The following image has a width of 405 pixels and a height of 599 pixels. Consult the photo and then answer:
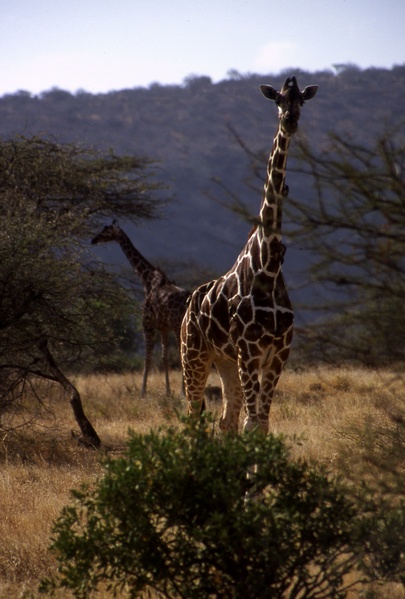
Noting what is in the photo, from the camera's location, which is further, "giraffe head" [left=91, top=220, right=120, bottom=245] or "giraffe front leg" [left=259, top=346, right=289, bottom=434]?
"giraffe head" [left=91, top=220, right=120, bottom=245]

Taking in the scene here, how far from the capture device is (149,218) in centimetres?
1521

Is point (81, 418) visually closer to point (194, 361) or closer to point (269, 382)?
point (194, 361)

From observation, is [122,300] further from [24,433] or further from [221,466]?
[221,466]

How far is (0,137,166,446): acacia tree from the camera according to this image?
9570 millimetres

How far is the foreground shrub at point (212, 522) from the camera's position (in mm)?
4406

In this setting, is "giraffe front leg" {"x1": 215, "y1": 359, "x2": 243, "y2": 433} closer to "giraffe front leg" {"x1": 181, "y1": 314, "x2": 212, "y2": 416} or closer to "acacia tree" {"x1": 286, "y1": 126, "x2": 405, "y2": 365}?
"giraffe front leg" {"x1": 181, "y1": 314, "x2": 212, "y2": 416}

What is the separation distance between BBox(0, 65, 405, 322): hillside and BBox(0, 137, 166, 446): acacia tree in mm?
36878

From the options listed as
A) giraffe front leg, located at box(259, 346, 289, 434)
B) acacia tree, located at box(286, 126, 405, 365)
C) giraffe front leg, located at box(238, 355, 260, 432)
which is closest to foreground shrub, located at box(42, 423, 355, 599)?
acacia tree, located at box(286, 126, 405, 365)

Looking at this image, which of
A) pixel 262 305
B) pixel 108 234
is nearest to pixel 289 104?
pixel 262 305

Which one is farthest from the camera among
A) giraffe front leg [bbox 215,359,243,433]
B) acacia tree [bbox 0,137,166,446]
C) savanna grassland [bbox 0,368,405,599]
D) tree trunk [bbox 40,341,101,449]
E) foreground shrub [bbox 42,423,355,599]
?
tree trunk [bbox 40,341,101,449]

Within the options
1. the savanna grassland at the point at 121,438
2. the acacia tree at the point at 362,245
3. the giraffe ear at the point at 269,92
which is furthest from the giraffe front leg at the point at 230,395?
the acacia tree at the point at 362,245

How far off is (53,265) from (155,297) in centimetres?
512

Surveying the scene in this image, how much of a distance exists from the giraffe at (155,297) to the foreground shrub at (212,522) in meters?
9.35

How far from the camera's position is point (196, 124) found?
6962 centimetres
